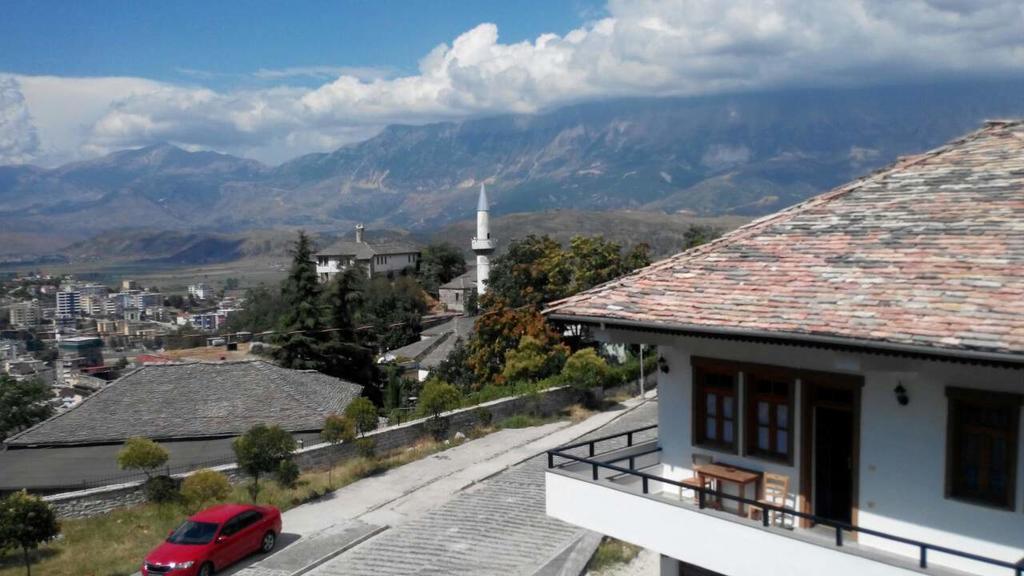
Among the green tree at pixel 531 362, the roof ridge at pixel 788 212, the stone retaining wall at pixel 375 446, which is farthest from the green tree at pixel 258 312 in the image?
the roof ridge at pixel 788 212

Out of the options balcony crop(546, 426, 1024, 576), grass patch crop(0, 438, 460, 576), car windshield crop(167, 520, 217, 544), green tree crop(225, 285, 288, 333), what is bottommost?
green tree crop(225, 285, 288, 333)

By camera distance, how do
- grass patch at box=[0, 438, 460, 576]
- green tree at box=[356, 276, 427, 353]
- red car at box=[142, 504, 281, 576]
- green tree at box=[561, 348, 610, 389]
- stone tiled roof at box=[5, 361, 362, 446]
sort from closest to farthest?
red car at box=[142, 504, 281, 576]
grass patch at box=[0, 438, 460, 576]
stone tiled roof at box=[5, 361, 362, 446]
green tree at box=[561, 348, 610, 389]
green tree at box=[356, 276, 427, 353]

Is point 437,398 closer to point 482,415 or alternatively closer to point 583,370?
point 482,415

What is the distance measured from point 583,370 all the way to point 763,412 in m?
19.8

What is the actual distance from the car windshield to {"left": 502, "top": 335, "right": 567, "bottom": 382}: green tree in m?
16.8

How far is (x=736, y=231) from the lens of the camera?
1088 centimetres

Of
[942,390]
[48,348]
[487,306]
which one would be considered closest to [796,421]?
[942,390]

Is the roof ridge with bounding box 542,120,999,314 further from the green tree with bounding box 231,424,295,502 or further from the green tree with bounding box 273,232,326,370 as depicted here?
the green tree with bounding box 273,232,326,370

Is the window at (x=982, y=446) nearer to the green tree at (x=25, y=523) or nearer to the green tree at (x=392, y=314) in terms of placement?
the green tree at (x=25, y=523)

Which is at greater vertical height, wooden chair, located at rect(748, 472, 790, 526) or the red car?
wooden chair, located at rect(748, 472, 790, 526)

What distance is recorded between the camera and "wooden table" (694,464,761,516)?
8.98m

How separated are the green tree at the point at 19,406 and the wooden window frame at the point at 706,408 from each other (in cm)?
3727

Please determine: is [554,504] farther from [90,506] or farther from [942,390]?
[90,506]

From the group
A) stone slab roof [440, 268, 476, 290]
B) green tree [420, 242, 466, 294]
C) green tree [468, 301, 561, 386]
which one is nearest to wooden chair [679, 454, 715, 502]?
green tree [468, 301, 561, 386]
